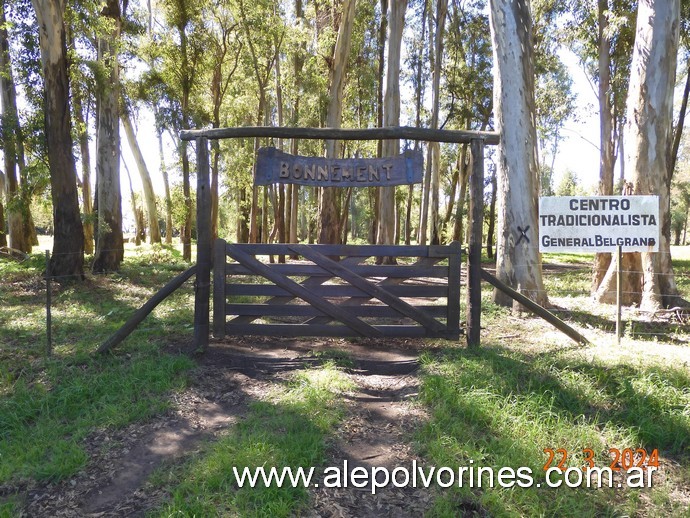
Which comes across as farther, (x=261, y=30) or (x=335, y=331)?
(x=261, y=30)

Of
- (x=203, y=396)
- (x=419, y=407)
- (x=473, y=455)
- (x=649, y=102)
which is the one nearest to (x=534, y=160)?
(x=649, y=102)

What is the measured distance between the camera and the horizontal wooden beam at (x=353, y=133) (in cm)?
576

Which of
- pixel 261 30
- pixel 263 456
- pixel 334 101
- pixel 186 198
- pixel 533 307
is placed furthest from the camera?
pixel 261 30

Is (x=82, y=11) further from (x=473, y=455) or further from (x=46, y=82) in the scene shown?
(x=473, y=455)

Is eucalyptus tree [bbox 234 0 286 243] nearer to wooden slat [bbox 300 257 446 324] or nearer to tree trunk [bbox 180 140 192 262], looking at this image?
tree trunk [bbox 180 140 192 262]

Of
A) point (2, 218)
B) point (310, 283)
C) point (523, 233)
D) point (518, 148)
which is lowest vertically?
point (310, 283)

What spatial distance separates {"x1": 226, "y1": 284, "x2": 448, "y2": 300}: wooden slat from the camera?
5.97 metres

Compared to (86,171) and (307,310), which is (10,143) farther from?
(307,310)

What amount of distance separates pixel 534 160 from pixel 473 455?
6425mm

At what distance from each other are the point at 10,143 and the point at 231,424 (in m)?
15.0

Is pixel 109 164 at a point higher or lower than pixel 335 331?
higher

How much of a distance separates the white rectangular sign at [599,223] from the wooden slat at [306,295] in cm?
268

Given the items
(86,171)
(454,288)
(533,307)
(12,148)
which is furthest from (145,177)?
(533,307)

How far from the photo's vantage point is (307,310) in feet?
20.0
